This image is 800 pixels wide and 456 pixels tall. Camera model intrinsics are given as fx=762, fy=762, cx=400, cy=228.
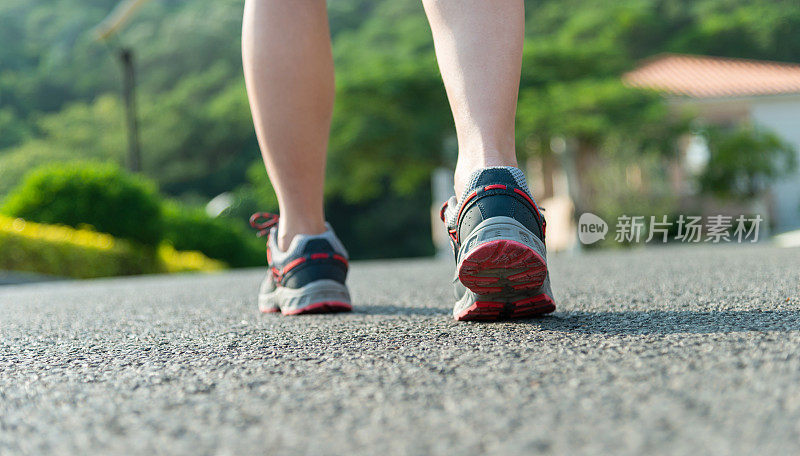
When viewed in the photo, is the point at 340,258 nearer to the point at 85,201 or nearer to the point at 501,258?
the point at 501,258

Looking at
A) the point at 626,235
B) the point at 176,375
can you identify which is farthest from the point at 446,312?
the point at 626,235

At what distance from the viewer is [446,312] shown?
140cm

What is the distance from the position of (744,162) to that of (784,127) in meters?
3.56

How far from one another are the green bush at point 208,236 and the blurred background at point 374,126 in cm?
3

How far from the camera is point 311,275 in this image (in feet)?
4.81

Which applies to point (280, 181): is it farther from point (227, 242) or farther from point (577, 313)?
point (227, 242)

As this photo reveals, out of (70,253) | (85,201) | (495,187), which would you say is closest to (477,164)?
(495,187)

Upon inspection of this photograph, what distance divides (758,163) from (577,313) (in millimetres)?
12877

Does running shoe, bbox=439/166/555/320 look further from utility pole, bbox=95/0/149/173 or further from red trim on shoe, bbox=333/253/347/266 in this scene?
utility pole, bbox=95/0/149/173

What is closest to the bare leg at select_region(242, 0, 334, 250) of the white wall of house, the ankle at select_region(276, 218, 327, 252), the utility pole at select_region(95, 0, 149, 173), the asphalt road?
the ankle at select_region(276, 218, 327, 252)

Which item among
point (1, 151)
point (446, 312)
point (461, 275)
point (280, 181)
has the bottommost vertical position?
point (446, 312)

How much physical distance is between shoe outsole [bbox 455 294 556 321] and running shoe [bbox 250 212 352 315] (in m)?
0.38

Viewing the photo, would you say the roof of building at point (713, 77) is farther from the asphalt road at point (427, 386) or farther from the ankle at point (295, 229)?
the asphalt road at point (427, 386)

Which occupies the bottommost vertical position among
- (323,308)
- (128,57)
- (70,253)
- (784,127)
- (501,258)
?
(70,253)
